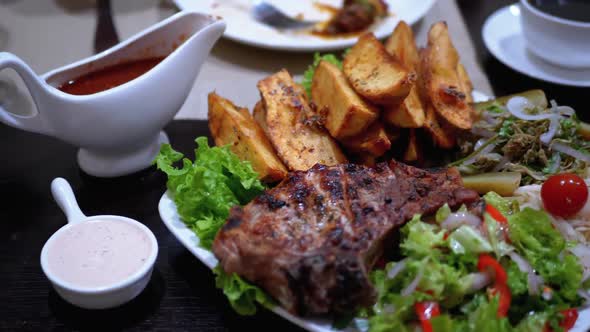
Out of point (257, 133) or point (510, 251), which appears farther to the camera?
point (257, 133)

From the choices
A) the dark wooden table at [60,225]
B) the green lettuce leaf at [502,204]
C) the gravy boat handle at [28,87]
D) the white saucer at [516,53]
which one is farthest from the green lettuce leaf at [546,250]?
the gravy boat handle at [28,87]

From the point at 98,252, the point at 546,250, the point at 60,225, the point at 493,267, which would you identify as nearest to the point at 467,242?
the point at 493,267

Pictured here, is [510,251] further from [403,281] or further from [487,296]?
[403,281]

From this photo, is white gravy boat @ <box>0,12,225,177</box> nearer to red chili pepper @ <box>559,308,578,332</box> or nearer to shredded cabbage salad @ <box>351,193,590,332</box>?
shredded cabbage salad @ <box>351,193,590,332</box>

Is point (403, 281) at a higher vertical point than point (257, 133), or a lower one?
lower

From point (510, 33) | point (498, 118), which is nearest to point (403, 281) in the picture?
point (498, 118)

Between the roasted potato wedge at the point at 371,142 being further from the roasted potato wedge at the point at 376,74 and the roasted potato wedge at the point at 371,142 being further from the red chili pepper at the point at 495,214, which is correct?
the red chili pepper at the point at 495,214

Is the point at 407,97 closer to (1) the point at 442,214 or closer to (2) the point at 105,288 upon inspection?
(1) the point at 442,214
